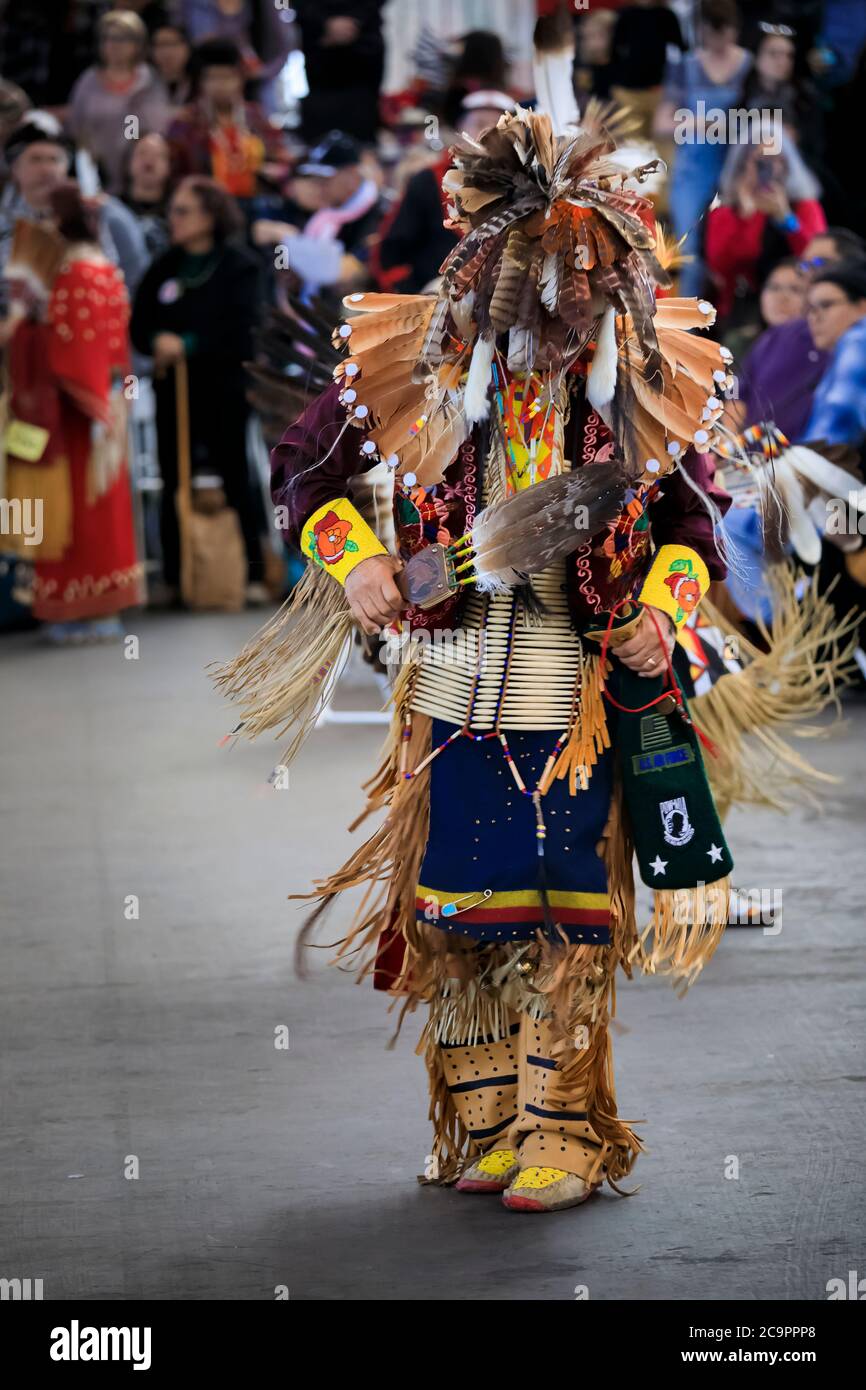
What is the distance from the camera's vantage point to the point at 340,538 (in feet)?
10.8

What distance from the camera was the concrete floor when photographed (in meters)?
3.05

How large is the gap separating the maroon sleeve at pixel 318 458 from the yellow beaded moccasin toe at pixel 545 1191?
1.05 metres

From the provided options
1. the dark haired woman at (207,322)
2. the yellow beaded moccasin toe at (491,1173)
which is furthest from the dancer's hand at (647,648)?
the dark haired woman at (207,322)

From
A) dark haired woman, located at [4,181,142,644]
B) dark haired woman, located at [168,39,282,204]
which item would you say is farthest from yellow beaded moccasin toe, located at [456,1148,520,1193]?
dark haired woman, located at [168,39,282,204]

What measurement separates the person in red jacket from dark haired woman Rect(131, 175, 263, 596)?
2.03 m

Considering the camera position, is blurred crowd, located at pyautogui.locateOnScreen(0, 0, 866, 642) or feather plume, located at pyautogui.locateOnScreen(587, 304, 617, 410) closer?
feather plume, located at pyautogui.locateOnScreen(587, 304, 617, 410)

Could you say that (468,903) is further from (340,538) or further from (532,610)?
(340,538)

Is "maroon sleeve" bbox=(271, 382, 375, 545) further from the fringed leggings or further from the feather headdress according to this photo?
the fringed leggings

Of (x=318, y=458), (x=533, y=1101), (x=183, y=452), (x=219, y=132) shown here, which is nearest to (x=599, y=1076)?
(x=533, y=1101)

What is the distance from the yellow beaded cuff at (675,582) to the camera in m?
3.30

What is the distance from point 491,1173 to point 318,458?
45.2 inches

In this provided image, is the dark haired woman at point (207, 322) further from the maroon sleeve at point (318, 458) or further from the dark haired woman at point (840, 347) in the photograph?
the maroon sleeve at point (318, 458)
